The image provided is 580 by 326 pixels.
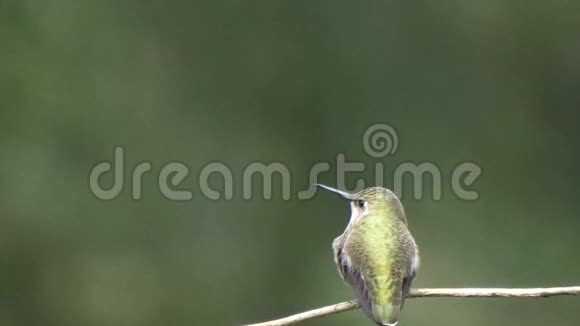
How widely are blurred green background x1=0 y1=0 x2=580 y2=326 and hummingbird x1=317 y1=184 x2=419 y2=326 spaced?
386cm

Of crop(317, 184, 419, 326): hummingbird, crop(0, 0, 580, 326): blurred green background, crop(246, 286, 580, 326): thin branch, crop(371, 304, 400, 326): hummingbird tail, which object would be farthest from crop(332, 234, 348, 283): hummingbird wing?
crop(0, 0, 580, 326): blurred green background

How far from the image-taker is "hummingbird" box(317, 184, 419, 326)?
410cm

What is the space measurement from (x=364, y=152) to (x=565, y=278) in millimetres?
1988

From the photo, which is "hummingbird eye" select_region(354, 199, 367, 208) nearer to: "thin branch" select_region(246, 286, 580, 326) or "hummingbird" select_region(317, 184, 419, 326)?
"hummingbird" select_region(317, 184, 419, 326)

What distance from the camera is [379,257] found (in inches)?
171

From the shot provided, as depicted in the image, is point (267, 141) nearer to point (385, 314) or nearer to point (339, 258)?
point (339, 258)

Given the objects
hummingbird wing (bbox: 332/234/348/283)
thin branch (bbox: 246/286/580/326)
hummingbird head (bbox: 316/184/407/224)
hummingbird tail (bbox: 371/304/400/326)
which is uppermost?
hummingbird head (bbox: 316/184/407/224)

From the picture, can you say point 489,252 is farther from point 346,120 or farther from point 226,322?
point 226,322

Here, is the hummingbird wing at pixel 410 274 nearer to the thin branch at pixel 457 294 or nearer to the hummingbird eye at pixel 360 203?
the thin branch at pixel 457 294

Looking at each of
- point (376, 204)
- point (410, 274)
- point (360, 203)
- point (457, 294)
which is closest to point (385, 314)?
point (410, 274)

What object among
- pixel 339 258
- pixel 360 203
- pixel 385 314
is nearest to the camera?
pixel 385 314

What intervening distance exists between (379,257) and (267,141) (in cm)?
527

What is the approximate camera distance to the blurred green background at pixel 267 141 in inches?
358

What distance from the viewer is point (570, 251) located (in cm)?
970
